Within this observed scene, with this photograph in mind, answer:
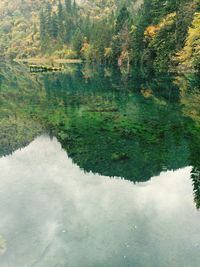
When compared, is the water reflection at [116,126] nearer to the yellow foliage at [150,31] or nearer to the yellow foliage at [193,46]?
the yellow foliage at [193,46]

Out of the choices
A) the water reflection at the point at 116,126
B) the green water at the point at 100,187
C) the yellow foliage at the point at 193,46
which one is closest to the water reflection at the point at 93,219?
the green water at the point at 100,187

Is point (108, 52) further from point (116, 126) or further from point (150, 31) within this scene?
point (116, 126)

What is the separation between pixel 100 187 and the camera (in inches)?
798

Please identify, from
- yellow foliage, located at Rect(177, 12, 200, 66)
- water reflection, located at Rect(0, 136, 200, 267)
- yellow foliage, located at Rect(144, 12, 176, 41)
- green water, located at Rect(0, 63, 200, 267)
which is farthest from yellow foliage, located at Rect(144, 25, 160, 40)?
water reflection, located at Rect(0, 136, 200, 267)

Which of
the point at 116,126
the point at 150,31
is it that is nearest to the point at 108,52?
the point at 150,31

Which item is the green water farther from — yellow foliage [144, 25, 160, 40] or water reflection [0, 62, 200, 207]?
yellow foliage [144, 25, 160, 40]

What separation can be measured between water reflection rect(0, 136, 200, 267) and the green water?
42mm

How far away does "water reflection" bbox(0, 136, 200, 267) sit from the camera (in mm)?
13617

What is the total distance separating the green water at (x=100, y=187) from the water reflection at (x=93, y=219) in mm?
42

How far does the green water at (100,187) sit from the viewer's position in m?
14.0

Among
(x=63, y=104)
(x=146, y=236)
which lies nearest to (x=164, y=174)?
(x=146, y=236)

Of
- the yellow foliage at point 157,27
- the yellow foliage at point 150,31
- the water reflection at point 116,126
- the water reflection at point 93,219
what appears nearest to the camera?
the water reflection at point 93,219

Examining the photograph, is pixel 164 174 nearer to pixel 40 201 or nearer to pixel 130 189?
pixel 130 189

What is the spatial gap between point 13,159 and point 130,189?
9611 millimetres
